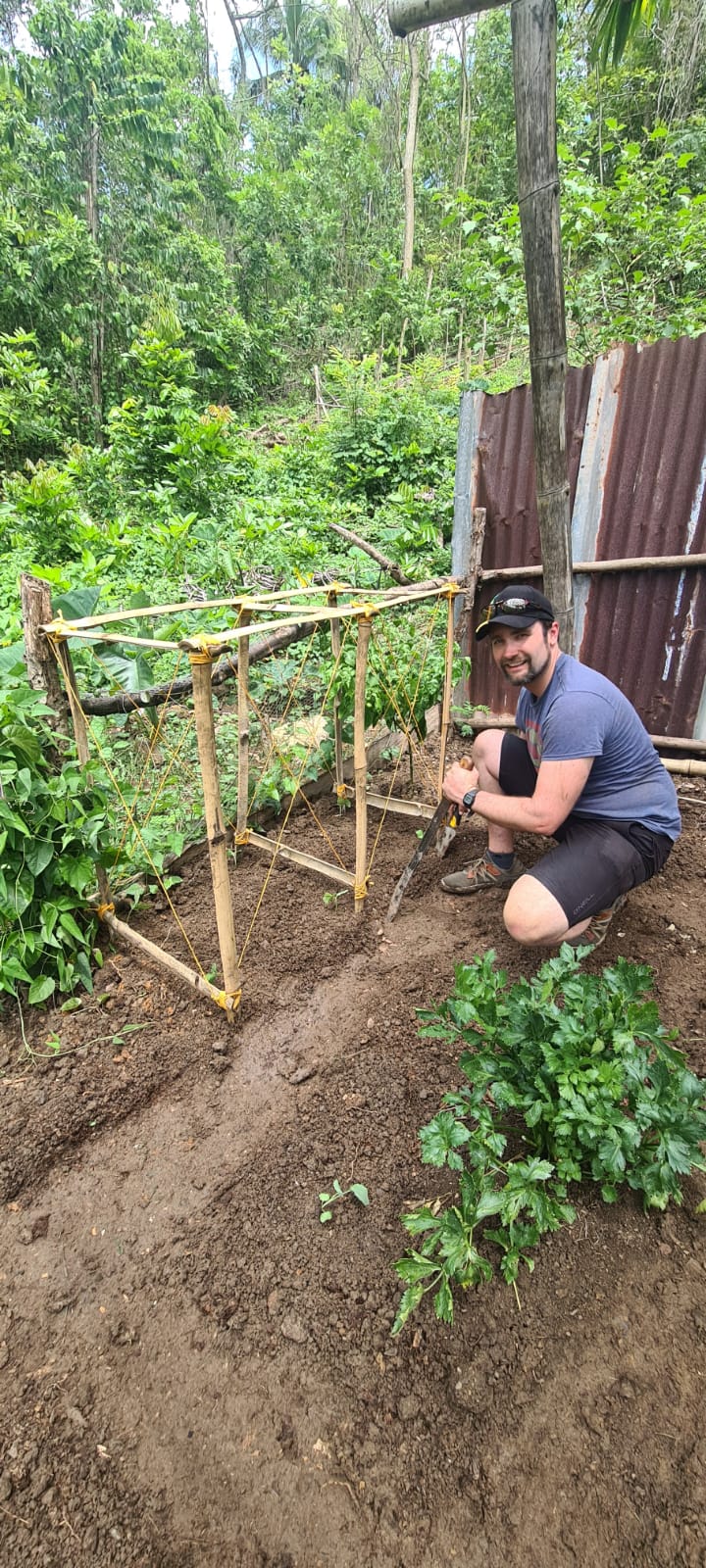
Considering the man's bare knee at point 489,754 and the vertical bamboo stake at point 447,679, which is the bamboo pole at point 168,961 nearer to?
the vertical bamboo stake at point 447,679

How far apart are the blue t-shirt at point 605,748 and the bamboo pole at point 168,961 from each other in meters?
1.33

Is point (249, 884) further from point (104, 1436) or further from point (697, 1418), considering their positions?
point (697, 1418)

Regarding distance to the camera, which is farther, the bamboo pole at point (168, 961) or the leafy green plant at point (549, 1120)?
the bamboo pole at point (168, 961)

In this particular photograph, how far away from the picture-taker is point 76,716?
2.31 m

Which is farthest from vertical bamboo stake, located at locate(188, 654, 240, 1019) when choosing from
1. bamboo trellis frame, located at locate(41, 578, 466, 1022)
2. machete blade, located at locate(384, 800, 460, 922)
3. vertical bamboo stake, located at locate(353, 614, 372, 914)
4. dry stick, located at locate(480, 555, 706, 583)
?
dry stick, located at locate(480, 555, 706, 583)

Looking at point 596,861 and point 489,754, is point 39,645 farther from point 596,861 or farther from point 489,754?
point 596,861

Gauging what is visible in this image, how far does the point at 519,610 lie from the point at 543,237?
37.5 inches

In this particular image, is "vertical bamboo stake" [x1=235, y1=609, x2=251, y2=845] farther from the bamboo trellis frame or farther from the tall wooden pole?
the tall wooden pole

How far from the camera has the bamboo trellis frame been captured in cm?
178

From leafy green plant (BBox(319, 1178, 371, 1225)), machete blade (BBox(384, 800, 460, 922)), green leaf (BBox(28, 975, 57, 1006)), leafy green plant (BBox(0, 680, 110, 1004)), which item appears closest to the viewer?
leafy green plant (BBox(319, 1178, 371, 1225))

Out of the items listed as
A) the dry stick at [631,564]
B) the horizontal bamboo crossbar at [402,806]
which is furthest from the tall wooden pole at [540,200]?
the dry stick at [631,564]

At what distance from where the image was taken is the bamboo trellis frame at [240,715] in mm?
1777

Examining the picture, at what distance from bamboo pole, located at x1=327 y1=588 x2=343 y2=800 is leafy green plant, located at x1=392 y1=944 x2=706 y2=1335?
5.56 ft

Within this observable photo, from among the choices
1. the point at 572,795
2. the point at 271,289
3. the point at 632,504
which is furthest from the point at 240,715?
the point at 271,289
